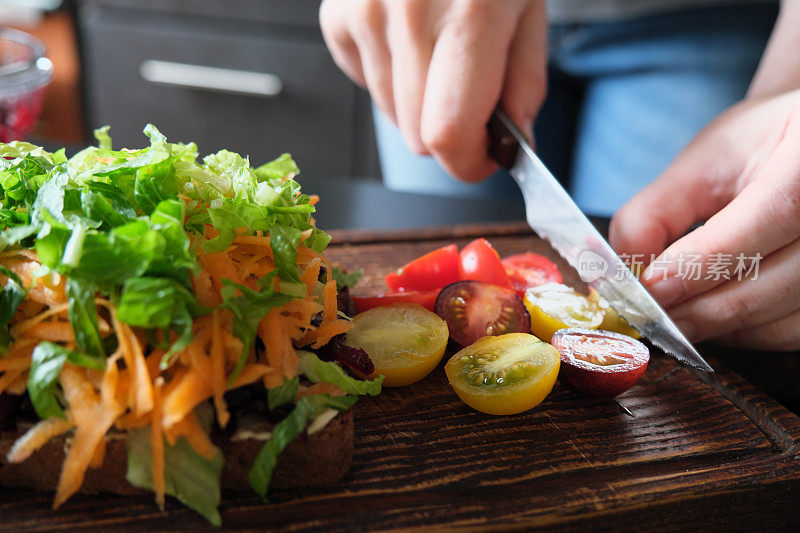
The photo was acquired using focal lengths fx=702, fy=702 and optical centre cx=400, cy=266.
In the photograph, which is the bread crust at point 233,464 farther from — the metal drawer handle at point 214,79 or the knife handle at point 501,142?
the metal drawer handle at point 214,79

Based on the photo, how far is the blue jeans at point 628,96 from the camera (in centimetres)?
238

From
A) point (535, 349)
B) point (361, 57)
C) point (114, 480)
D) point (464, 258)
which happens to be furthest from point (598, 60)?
point (114, 480)

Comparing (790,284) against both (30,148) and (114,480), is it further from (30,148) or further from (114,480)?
(30,148)

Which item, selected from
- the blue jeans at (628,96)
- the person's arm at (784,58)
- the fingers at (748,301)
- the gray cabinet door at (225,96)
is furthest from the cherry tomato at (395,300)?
the gray cabinet door at (225,96)

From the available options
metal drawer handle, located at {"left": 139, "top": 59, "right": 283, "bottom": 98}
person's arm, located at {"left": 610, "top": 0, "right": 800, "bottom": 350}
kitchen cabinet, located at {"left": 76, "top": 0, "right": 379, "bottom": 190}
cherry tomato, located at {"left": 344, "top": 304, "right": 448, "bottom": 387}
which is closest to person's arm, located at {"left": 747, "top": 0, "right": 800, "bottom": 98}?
person's arm, located at {"left": 610, "top": 0, "right": 800, "bottom": 350}

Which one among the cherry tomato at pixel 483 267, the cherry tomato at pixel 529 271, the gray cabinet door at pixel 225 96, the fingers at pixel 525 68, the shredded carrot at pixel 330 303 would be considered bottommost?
the gray cabinet door at pixel 225 96

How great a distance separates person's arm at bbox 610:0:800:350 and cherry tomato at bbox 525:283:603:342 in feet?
0.46

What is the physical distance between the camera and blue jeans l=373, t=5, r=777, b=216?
7.80 ft

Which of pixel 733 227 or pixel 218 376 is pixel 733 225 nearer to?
pixel 733 227

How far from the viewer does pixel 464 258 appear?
1.71m

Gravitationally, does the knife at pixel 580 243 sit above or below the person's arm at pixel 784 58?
below

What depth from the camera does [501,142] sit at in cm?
184

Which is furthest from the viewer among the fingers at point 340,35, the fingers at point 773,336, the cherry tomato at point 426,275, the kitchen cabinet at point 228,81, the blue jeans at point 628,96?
the kitchen cabinet at point 228,81

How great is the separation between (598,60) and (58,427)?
7.10 ft
